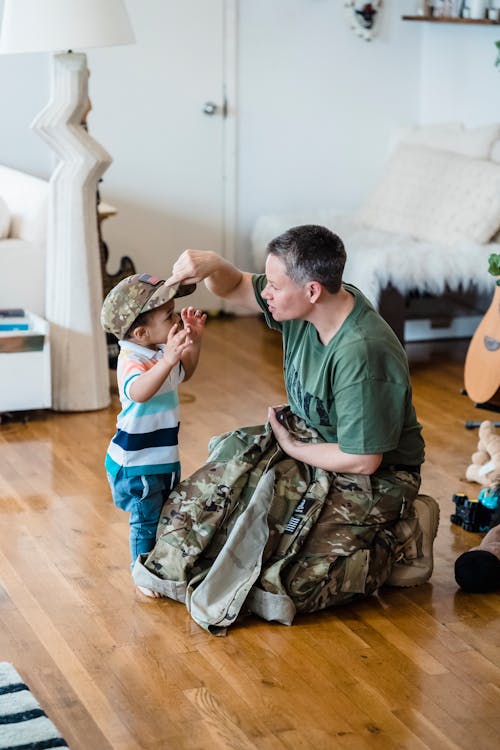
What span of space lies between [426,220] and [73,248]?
1830 millimetres

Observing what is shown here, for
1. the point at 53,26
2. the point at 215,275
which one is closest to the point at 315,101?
the point at 53,26

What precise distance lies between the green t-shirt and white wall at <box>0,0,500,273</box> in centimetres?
301

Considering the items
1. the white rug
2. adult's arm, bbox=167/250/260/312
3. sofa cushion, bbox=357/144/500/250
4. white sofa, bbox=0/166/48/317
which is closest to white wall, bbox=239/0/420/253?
sofa cushion, bbox=357/144/500/250

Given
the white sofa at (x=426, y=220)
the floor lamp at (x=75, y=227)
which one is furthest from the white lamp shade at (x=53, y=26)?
the white sofa at (x=426, y=220)

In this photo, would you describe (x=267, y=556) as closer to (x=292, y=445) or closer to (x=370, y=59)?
(x=292, y=445)

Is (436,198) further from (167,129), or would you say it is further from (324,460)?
(324,460)

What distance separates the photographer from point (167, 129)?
5574 mm

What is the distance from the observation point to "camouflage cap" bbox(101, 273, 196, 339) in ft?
8.74

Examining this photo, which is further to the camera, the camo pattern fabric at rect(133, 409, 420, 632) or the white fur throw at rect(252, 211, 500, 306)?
the white fur throw at rect(252, 211, 500, 306)

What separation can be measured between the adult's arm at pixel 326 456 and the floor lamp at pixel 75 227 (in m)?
1.57

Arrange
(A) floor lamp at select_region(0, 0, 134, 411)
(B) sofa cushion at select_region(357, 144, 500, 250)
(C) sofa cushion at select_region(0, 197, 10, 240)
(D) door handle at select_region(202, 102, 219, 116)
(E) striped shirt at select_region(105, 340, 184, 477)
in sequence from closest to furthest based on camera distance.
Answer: (E) striped shirt at select_region(105, 340, 184, 477) → (A) floor lamp at select_region(0, 0, 134, 411) → (C) sofa cushion at select_region(0, 197, 10, 240) → (B) sofa cushion at select_region(357, 144, 500, 250) → (D) door handle at select_region(202, 102, 219, 116)

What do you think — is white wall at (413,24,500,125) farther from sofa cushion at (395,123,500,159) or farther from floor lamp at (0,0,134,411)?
floor lamp at (0,0,134,411)

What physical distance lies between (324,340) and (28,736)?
3.65 feet

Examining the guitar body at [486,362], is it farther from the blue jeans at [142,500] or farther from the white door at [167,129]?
the white door at [167,129]
